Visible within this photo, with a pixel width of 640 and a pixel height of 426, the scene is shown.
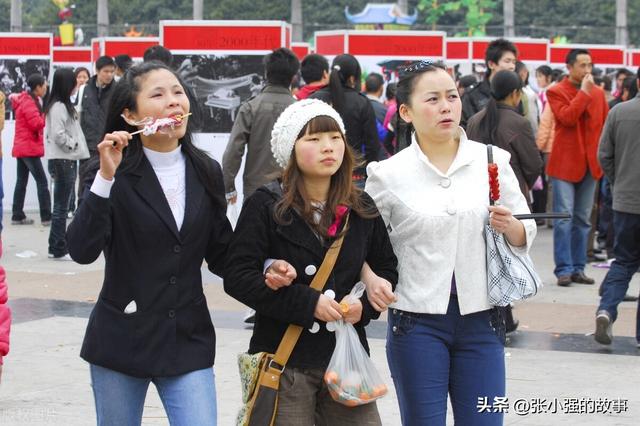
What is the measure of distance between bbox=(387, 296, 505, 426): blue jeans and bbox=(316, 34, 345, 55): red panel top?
13.1 metres

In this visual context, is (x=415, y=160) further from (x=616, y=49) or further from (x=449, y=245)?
(x=616, y=49)

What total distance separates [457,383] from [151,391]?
3.15 meters

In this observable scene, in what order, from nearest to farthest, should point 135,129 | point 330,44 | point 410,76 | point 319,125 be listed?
point 319,125 → point 135,129 → point 410,76 → point 330,44

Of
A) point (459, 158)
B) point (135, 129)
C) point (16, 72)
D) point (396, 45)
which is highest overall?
point (396, 45)

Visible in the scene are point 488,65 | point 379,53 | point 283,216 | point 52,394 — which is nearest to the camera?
point 283,216

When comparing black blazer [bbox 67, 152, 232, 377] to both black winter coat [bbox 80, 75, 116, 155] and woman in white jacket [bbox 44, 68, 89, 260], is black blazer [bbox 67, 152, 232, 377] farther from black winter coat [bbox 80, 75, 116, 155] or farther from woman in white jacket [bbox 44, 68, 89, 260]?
black winter coat [bbox 80, 75, 116, 155]

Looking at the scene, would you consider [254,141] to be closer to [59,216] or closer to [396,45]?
[59,216]

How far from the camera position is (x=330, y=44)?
17.6 metres

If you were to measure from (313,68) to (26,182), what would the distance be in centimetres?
730

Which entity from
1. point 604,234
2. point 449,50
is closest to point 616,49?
point 449,50

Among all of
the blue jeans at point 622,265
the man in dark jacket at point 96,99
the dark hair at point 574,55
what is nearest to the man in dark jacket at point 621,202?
the blue jeans at point 622,265

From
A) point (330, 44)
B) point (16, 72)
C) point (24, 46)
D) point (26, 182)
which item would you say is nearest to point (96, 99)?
point (26, 182)

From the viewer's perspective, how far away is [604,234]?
45.8 feet

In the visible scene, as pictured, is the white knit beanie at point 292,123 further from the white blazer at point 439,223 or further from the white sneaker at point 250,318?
the white sneaker at point 250,318
